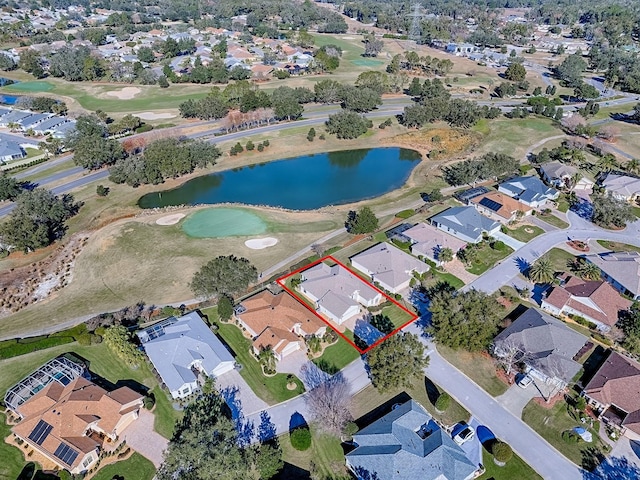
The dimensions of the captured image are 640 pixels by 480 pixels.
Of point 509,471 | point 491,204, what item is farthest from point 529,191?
point 509,471

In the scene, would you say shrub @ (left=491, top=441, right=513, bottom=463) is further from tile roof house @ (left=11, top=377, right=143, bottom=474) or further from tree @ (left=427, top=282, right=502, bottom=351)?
tile roof house @ (left=11, top=377, right=143, bottom=474)

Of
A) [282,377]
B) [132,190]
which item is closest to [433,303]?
[282,377]

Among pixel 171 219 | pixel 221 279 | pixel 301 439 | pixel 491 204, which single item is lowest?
pixel 491 204

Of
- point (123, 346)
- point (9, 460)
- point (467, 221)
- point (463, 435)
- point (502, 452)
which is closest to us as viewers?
point (502, 452)

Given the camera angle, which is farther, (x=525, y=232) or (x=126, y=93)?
(x=126, y=93)

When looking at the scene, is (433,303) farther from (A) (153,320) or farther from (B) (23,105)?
(B) (23,105)

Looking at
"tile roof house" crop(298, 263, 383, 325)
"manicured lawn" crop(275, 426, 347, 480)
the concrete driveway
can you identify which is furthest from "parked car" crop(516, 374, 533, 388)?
the concrete driveway

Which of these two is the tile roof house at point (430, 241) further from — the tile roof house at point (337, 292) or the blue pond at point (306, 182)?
the blue pond at point (306, 182)

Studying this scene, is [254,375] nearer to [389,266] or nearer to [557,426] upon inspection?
[389,266]
